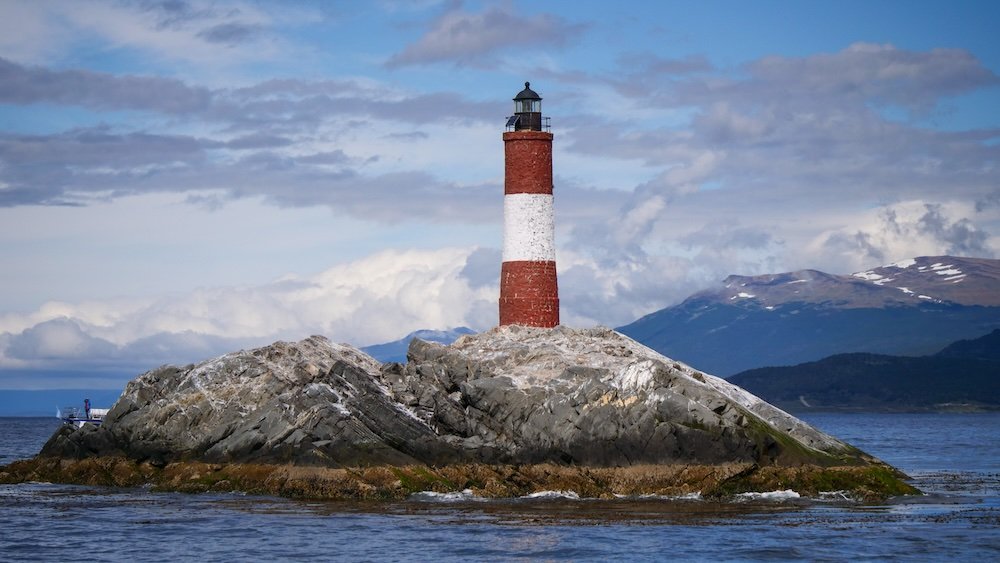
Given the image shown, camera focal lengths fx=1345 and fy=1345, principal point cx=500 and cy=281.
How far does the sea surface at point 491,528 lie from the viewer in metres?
35.0

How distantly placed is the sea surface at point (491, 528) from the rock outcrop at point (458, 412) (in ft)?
8.12

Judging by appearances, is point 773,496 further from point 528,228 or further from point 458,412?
point 528,228

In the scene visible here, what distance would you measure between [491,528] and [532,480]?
9.88 metres

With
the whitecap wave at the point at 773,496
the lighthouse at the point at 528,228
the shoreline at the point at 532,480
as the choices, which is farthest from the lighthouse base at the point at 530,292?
the whitecap wave at the point at 773,496

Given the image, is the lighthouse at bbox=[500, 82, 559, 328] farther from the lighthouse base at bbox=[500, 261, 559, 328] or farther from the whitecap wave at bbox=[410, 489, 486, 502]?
the whitecap wave at bbox=[410, 489, 486, 502]

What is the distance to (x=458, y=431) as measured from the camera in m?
52.3

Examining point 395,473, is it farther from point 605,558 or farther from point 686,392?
point 605,558

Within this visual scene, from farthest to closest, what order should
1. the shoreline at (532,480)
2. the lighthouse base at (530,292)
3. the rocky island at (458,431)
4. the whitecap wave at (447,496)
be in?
the lighthouse base at (530,292) < the rocky island at (458,431) < the shoreline at (532,480) < the whitecap wave at (447,496)

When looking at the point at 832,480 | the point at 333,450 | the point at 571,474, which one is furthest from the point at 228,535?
the point at 832,480

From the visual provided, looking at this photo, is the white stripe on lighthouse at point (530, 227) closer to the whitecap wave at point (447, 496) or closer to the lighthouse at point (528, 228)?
the lighthouse at point (528, 228)

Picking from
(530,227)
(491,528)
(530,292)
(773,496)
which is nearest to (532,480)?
(773,496)

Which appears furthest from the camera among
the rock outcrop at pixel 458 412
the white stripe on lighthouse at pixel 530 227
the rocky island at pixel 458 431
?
the white stripe on lighthouse at pixel 530 227

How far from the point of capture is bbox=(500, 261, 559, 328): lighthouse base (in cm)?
5794

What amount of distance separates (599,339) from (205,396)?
646 inches
